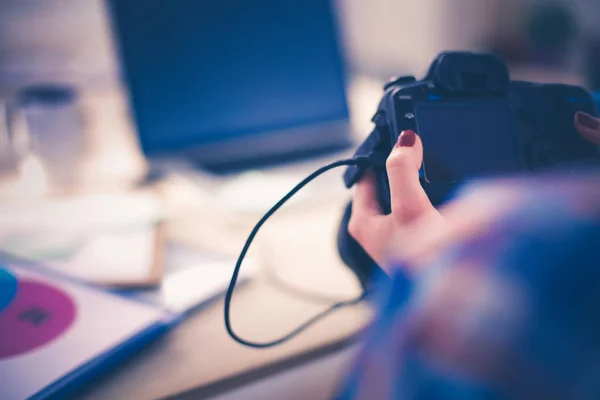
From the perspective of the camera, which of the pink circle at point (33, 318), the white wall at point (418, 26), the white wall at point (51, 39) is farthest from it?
the white wall at point (418, 26)

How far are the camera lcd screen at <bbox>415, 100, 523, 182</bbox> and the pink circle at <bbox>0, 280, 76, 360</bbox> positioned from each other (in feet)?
1.22

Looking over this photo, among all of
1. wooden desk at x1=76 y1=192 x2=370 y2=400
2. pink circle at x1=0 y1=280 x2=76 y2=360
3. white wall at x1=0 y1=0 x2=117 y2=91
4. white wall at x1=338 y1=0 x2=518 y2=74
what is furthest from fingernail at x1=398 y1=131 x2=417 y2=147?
white wall at x1=338 y1=0 x2=518 y2=74

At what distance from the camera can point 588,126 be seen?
51cm

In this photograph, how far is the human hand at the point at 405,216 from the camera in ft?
1.09

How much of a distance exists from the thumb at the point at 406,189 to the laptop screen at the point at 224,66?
0.51 meters

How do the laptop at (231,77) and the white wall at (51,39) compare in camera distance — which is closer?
the laptop at (231,77)

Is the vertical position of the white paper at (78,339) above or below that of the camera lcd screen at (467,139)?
below

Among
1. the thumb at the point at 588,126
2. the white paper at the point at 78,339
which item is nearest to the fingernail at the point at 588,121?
the thumb at the point at 588,126

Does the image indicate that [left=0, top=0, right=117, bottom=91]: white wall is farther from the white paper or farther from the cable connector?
the cable connector

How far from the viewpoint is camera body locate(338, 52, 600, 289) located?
0.45 meters

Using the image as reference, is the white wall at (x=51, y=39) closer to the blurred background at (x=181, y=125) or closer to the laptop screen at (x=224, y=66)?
the blurred background at (x=181, y=125)

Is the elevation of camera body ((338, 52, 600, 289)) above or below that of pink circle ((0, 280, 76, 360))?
above

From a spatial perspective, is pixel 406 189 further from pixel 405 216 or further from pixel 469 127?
pixel 469 127

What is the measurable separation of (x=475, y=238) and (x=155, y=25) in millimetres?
679
